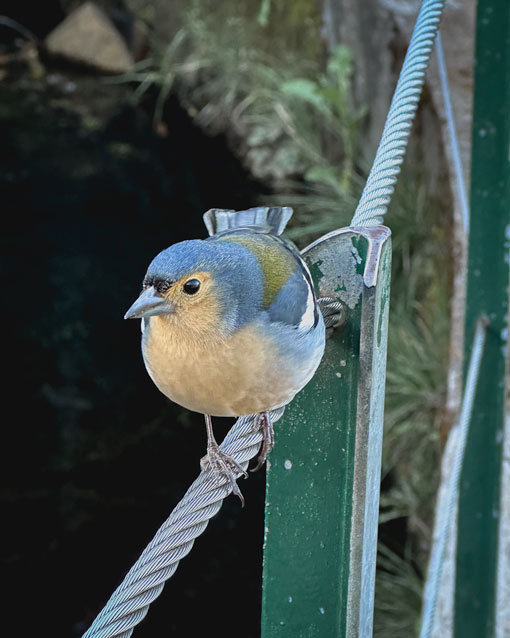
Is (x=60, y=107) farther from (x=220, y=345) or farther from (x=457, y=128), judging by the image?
(x=220, y=345)

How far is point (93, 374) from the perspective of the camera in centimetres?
538

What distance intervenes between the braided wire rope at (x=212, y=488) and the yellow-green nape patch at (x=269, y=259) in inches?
5.8

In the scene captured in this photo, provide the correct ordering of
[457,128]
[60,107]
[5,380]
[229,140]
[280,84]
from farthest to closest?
[60,107], [229,140], [280,84], [5,380], [457,128]

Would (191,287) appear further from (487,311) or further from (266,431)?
(487,311)

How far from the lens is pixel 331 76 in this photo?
5.86 m

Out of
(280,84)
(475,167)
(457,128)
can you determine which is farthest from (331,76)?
(475,167)

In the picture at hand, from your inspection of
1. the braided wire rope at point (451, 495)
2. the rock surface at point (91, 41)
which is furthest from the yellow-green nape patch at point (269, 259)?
the rock surface at point (91, 41)

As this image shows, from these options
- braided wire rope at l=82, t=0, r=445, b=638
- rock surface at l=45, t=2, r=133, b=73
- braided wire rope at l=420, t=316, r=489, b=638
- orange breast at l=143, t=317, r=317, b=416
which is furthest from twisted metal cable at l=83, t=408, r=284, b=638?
rock surface at l=45, t=2, r=133, b=73

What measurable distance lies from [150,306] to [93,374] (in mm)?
4129

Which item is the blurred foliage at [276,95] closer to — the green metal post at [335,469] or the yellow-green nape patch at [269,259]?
the yellow-green nape patch at [269,259]

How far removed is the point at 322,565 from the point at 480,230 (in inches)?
58.3

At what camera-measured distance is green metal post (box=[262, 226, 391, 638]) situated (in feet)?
4.51

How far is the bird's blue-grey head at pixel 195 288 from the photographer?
1.36m

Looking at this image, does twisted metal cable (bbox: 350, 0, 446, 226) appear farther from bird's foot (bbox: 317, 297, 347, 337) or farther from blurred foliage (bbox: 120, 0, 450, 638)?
blurred foliage (bbox: 120, 0, 450, 638)
